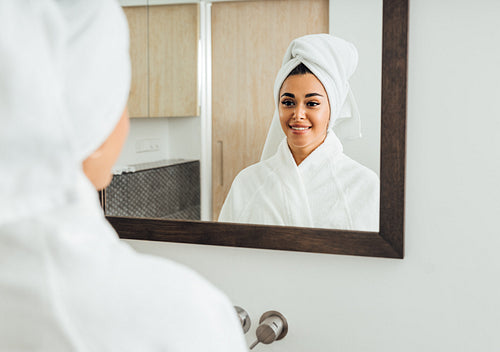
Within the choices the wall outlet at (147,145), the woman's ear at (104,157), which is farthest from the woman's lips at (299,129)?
the woman's ear at (104,157)

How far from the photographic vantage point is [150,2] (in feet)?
3.90

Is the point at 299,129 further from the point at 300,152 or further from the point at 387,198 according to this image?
the point at 387,198

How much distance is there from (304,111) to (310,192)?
17 centimetres

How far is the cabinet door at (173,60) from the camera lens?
3.77 ft

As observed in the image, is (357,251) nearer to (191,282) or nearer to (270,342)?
(270,342)

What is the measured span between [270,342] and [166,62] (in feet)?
2.16

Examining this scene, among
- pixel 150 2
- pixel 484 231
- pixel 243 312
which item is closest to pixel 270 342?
pixel 243 312

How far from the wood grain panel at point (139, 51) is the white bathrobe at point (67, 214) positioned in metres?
0.70

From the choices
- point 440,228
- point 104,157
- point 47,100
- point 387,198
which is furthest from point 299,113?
point 47,100

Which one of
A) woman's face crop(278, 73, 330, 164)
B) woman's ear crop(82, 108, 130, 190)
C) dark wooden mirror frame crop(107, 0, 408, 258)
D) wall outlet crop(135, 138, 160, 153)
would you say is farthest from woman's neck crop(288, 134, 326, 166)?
woman's ear crop(82, 108, 130, 190)

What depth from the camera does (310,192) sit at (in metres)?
1.09

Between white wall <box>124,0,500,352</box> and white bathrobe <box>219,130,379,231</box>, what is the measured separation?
0.08 m

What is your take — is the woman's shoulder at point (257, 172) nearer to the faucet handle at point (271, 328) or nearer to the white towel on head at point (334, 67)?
the white towel on head at point (334, 67)

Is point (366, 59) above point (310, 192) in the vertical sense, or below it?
above
